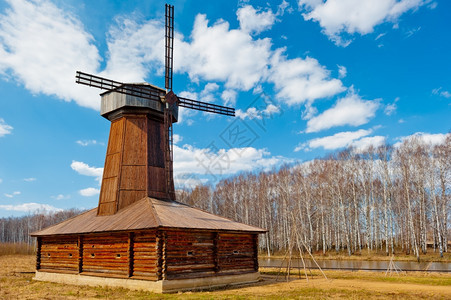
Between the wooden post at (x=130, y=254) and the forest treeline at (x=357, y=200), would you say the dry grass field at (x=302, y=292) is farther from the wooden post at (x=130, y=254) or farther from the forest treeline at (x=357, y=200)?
the forest treeline at (x=357, y=200)

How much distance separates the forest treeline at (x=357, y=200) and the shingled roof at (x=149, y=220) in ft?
42.5

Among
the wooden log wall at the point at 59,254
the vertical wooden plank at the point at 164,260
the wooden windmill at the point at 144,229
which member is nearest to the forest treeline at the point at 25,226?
the wooden log wall at the point at 59,254

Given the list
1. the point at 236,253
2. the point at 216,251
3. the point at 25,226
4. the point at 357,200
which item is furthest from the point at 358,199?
the point at 25,226

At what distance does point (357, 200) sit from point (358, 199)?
17 centimetres

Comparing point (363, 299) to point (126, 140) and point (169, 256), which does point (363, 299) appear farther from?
point (126, 140)

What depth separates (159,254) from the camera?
15086mm

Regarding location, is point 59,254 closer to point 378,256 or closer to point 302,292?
point 302,292

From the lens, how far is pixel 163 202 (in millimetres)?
19719

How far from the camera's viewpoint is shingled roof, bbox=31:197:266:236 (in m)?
15.9

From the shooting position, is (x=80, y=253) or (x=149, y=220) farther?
(x=80, y=253)

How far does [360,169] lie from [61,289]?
1329 inches

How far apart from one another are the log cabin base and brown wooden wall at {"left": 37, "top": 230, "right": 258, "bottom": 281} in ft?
0.74

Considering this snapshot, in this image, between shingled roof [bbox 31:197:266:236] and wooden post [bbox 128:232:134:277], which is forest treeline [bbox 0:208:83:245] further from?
wooden post [bbox 128:232:134:277]

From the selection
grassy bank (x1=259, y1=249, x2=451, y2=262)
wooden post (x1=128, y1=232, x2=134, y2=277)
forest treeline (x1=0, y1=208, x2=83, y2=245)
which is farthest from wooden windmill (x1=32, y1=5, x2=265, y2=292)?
forest treeline (x1=0, y1=208, x2=83, y2=245)
